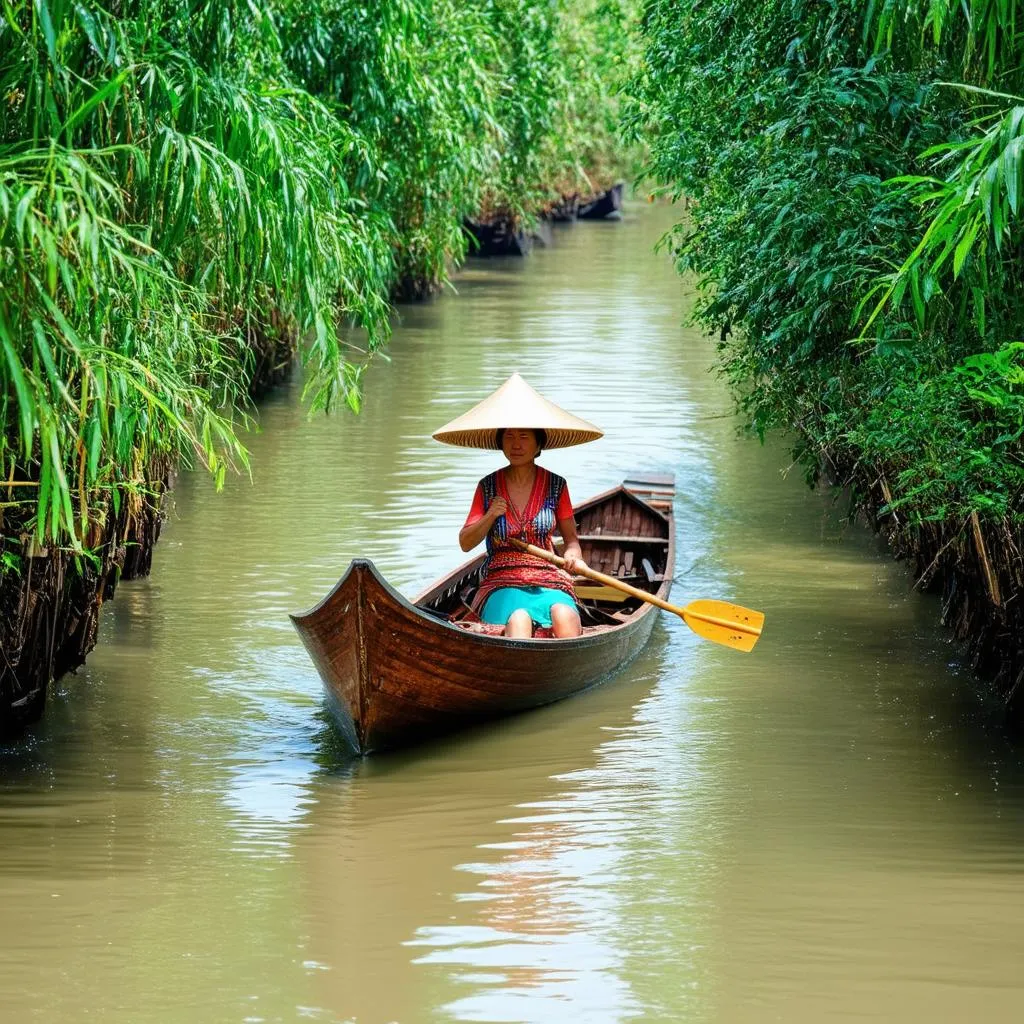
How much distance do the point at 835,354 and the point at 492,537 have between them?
1.81m

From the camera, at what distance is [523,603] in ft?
25.3

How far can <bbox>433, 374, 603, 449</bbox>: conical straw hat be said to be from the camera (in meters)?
7.41

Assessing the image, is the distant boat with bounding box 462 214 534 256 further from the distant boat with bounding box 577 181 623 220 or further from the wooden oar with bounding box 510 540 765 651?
the wooden oar with bounding box 510 540 765 651

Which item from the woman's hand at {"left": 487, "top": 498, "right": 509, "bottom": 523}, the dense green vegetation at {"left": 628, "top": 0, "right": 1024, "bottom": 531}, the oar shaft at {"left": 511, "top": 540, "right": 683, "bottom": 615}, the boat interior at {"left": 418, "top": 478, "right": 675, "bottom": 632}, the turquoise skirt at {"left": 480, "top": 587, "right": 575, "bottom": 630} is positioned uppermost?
the dense green vegetation at {"left": 628, "top": 0, "right": 1024, "bottom": 531}

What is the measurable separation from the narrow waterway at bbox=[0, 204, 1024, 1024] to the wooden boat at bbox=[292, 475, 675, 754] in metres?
0.14

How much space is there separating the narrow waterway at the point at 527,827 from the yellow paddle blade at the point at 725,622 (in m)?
0.31

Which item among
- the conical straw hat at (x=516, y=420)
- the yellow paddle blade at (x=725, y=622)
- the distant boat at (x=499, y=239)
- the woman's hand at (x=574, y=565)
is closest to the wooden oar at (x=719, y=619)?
the yellow paddle blade at (x=725, y=622)

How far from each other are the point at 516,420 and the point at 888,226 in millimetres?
1771

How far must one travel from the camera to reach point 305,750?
7059mm

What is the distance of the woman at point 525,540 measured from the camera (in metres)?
7.58

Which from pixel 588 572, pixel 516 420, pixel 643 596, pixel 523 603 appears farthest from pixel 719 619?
pixel 516 420

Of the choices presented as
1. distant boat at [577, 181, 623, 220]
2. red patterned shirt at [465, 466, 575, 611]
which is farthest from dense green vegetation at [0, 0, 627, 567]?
distant boat at [577, 181, 623, 220]

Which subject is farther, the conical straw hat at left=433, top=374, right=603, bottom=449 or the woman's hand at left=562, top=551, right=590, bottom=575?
the woman's hand at left=562, top=551, right=590, bottom=575

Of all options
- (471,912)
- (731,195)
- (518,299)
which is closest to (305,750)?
(471,912)
